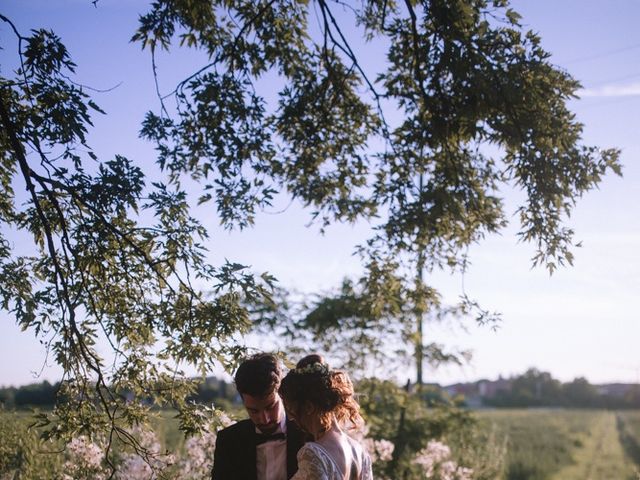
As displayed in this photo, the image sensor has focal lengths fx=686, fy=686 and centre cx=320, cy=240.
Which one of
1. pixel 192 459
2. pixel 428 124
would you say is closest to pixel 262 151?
pixel 428 124

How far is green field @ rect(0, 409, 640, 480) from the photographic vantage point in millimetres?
13969

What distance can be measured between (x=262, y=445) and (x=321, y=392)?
29.8 inches

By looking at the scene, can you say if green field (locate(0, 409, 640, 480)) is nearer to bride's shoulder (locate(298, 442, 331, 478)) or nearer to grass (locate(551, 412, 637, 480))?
grass (locate(551, 412, 637, 480))

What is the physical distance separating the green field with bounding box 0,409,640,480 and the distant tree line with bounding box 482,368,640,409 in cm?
49

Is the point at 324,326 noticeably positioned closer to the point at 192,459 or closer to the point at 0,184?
the point at 192,459

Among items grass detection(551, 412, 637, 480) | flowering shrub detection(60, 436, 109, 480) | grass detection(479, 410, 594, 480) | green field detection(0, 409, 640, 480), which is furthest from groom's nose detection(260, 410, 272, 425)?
grass detection(479, 410, 594, 480)

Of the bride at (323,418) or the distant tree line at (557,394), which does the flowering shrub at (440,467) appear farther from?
the bride at (323,418)

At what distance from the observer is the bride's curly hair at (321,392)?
306cm

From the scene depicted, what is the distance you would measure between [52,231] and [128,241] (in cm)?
69

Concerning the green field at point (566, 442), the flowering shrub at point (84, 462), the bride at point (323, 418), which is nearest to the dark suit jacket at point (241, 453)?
the bride at point (323, 418)

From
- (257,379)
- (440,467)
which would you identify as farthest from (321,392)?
(440,467)

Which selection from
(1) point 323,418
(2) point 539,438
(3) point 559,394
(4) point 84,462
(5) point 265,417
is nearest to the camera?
(1) point 323,418

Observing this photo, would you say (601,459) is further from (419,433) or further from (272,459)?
(272,459)

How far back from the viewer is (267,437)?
3625 mm
